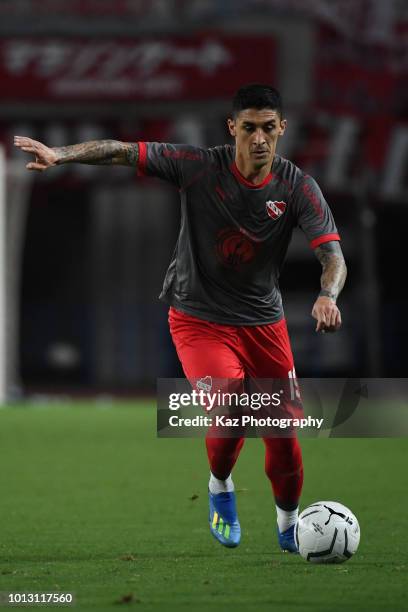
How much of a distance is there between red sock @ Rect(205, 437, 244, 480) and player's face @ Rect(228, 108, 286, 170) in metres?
1.50

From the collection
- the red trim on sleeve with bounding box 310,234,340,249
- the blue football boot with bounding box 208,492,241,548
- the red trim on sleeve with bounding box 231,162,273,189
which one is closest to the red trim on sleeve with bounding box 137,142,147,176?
the red trim on sleeve with bounding box 231,162,273,189

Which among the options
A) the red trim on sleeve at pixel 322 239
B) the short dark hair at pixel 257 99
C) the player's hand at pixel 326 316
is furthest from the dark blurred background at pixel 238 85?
the player's hand at pixel 326 316

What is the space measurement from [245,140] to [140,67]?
17.5 meters

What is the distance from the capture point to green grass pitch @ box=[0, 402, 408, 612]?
6.00m

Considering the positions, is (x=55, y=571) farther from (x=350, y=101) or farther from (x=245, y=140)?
(x=350, y=101)

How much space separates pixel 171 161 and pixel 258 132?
1.69ft

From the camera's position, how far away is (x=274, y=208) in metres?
7.21

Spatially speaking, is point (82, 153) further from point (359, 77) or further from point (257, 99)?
point (359, 77)

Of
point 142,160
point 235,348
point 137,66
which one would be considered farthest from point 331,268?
point 137,66

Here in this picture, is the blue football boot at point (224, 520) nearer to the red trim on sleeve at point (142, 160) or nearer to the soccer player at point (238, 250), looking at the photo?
the soccer player at point (238, 250)

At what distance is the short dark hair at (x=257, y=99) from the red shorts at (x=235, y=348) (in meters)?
1.18

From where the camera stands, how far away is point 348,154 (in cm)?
2380

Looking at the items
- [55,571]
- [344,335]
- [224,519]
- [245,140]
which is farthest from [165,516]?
[344,335]

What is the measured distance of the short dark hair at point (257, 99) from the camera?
7.03 metres
